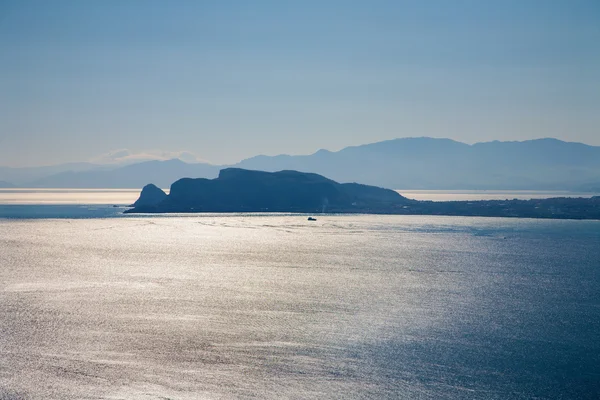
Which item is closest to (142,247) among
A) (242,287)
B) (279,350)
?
(242,287)

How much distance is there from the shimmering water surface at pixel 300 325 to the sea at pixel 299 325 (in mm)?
154

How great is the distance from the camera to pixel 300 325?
1868 inches

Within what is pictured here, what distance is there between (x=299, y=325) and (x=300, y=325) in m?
0.08

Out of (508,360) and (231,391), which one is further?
(508,360)

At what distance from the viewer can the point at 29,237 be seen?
447 ft

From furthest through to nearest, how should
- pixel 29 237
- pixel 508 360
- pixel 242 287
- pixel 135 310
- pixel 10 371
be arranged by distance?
pixel 29 237
pixel 242 287
pixel 135 310
pixel 508 360
pixel 10 371

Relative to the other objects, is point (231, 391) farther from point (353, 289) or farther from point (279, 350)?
point (353, 289)

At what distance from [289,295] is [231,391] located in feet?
97.0

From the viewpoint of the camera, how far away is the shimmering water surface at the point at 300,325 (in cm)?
3381

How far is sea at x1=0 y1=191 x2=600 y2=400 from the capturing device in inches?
1331

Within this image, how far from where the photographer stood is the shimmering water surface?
33.8m

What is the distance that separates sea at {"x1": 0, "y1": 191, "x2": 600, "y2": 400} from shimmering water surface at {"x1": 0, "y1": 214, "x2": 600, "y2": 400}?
15cm

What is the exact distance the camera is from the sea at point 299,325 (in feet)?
111

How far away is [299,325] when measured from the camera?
1868 inches
